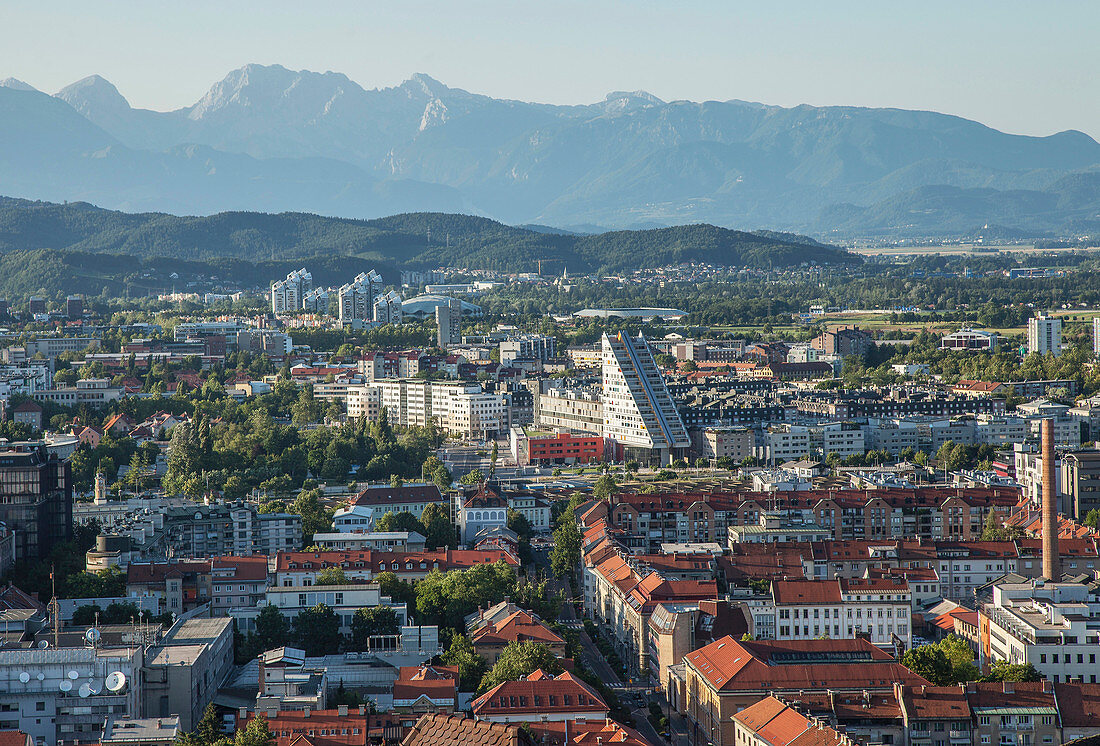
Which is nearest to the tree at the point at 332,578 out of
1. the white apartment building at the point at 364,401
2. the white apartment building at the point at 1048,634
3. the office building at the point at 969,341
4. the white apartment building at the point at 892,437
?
the white apartment building at the point at 1048,634

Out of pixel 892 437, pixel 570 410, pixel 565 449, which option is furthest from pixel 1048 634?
pixel 570 410

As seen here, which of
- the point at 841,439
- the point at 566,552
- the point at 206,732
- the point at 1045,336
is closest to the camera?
the point at 206,732

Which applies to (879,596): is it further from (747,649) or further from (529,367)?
(529,367)

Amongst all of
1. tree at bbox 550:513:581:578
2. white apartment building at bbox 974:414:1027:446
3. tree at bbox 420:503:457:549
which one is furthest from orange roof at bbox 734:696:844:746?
white apartment building at bbox 974:414:1027:446

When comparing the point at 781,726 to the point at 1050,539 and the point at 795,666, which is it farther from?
the point at 1050,539

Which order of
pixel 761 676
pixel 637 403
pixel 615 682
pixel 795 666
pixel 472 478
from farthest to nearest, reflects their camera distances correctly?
1. pixel 637 403
2. pixel 472 478
3. pixel 615 682
4. pixel 795 666
5. pixel 761 676

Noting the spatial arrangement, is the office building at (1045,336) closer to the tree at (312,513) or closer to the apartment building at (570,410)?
the apartment building at (570,410)

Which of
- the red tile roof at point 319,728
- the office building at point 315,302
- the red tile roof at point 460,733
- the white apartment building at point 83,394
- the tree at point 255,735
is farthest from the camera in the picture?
the office building at point 315,302
